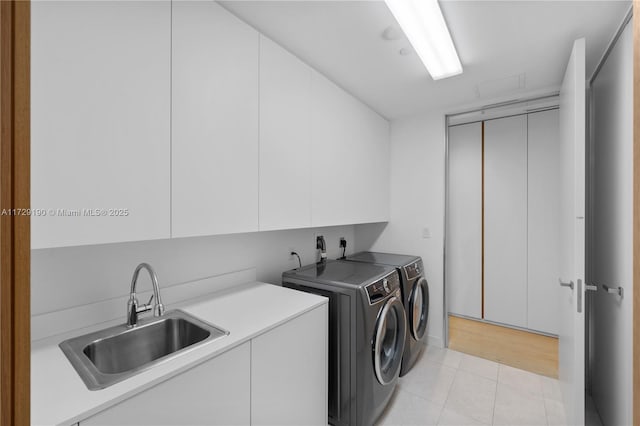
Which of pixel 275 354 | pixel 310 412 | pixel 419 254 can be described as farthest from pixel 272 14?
pixel 419 254

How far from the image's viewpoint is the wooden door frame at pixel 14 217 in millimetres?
370

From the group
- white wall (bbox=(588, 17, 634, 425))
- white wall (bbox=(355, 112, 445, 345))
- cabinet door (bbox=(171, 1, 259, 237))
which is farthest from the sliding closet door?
cabinet door (bbox=(171, 1, 259, 237))

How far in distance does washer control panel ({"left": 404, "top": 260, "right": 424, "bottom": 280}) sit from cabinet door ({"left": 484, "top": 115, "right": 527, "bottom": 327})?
3.75 feet

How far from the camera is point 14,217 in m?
0.38

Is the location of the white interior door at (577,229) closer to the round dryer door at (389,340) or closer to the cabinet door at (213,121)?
the round dryer door at (389,340)

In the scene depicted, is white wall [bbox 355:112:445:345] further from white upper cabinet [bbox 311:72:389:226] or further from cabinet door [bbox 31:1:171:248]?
cabinet door [bbox 31:1:171:248]

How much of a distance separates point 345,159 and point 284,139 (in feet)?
2.37

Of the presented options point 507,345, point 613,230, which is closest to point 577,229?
point 613,230

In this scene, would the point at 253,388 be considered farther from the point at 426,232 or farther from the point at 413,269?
the point at 426,232

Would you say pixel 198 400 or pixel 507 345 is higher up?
pixel 198 400

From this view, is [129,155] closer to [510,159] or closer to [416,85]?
[416,85]

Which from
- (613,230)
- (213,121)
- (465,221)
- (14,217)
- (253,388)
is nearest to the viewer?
(14,217)

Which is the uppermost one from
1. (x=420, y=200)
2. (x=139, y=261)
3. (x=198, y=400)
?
(x=420, y=200)

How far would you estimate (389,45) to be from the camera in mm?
1648
